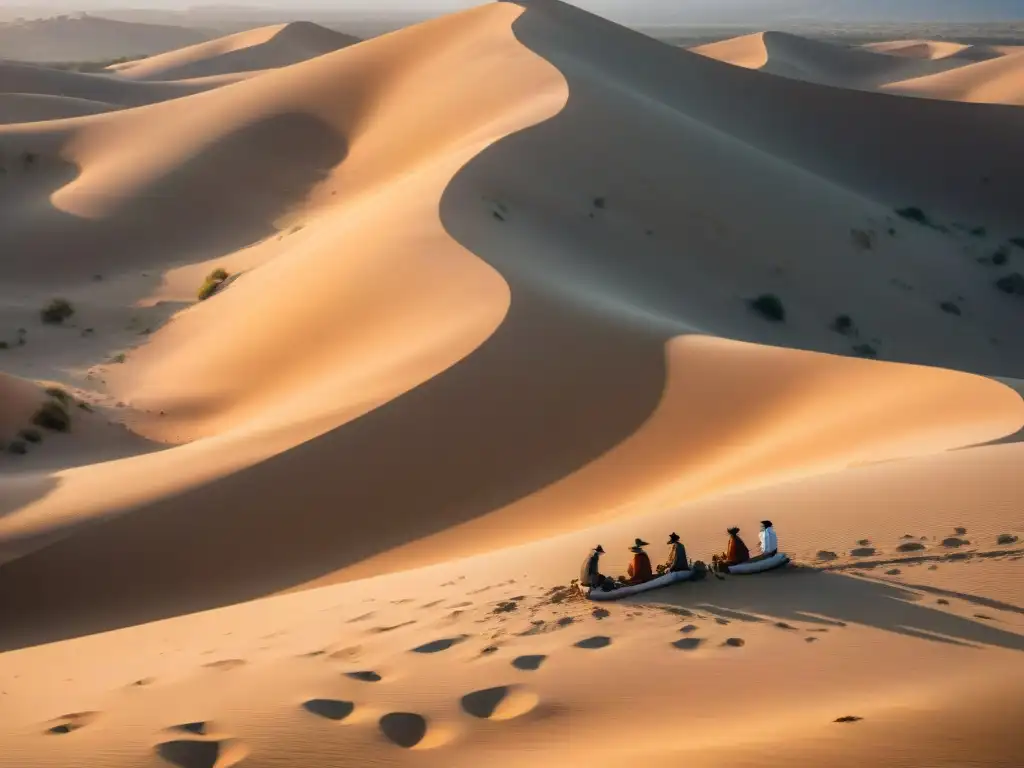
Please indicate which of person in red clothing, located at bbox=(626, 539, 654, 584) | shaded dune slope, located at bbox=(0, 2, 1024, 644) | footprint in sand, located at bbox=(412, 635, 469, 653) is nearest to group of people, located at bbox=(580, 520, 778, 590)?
person in red clothing, located at bbox=(626, 539, 654, 584)

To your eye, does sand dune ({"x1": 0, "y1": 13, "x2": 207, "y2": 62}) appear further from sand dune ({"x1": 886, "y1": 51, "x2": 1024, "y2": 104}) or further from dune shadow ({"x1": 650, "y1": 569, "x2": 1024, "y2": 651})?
dune shadow ({"x1": 650, "y1": 569, "x2": 1024, "y2": 651})

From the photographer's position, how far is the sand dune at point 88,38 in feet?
499

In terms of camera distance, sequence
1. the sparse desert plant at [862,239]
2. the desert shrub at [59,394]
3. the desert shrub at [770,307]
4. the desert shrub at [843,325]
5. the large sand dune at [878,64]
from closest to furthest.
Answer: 1. the desert shrub at [59,394]
2. the desert shrub at [770,307]
3. the desert shrub at [843,325]
4. the sparse desert plant at [862,239]
5. the large sand dune at [878,64]

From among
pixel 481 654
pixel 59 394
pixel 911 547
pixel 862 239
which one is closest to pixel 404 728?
pixel 481 654

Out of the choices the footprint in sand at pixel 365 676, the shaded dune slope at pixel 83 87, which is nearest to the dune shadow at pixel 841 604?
the footprint in sand at pixel 365 676

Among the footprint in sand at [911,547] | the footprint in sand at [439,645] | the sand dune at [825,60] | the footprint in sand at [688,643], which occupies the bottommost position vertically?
the footprint in sand at [688,643]

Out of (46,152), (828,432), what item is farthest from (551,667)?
(46,152)

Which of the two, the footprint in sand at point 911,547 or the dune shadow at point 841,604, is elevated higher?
the footprint in sand at point 911,547

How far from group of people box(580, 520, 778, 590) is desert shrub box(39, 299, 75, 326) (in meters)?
18.3

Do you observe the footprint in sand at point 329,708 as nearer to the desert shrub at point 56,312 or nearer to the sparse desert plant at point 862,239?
the desert shrub at point 56,312

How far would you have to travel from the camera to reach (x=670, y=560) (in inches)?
320

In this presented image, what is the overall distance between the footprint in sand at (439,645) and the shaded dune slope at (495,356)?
3.56 metres

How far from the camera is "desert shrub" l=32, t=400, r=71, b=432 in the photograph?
16.3 meters

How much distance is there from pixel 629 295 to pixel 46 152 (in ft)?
77.9
